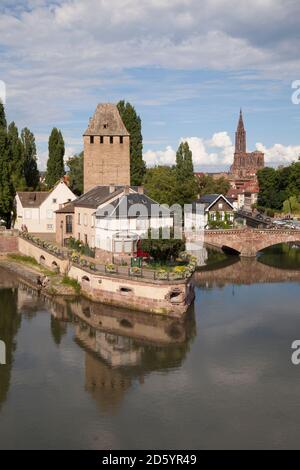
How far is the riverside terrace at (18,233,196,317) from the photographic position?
38.7 metres

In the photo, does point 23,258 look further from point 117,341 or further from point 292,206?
point 292,206

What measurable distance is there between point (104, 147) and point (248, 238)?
2213 centimetres

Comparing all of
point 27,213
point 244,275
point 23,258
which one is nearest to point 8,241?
point 23,258

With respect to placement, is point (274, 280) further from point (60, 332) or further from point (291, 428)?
point (291, 428)

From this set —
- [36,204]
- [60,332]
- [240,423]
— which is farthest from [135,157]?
[240,423]

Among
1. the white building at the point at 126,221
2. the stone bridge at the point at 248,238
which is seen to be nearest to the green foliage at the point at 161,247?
the white building at the point at 126,221

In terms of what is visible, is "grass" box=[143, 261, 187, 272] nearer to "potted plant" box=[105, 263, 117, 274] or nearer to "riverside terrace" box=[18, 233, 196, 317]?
"riverside terrace" box=[18, 233, 196, 317]

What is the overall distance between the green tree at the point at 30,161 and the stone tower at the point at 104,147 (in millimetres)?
24316

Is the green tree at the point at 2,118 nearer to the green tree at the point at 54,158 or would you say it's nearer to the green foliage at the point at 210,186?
the green tree at the point at 54,158

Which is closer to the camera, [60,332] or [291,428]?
[291,428]

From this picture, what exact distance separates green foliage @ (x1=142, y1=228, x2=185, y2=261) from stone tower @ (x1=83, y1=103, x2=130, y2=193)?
2085 centimetres

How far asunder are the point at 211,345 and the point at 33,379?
11.5m

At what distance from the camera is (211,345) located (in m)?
33.6

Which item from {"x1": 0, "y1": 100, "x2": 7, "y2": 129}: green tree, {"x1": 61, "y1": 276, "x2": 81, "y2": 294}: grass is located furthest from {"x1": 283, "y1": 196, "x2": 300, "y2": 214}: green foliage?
{"x1": 61, "y1": 276, "x2": 81, "y2": 294}: grass
